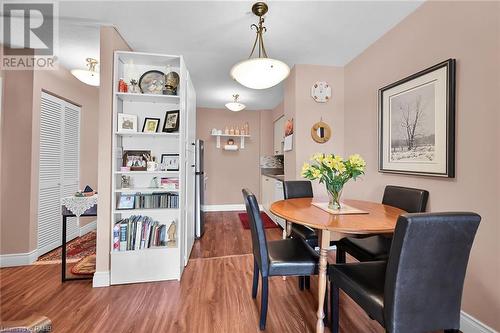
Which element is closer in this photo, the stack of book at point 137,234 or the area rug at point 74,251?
the stack of book at point 137,234

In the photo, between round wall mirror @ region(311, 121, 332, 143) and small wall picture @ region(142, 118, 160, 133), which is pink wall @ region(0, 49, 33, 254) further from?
round wall mirror @ region(311, 121, 332, 143)

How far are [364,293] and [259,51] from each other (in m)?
2.38

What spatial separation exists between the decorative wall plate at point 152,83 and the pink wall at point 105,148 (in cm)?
29

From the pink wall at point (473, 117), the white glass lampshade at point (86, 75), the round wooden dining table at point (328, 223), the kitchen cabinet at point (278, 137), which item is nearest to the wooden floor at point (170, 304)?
the round wooden dining table at point (328, 223)

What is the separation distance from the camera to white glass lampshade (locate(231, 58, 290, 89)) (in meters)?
1.56

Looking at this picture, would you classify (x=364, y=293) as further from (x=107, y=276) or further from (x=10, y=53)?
(x=10, y=53)

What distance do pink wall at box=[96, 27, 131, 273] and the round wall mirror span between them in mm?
2388

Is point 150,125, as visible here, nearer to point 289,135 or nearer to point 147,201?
point 147,201

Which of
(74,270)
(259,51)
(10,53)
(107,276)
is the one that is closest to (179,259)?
(107,276)

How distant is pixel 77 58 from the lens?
2.61 m

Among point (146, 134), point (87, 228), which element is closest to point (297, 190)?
point (146, 134)

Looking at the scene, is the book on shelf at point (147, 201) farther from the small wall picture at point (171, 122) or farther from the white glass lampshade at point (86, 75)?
the white glass lampshade at point (86, 75)

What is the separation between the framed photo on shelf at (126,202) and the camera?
2.15m

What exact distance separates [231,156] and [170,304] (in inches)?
149
